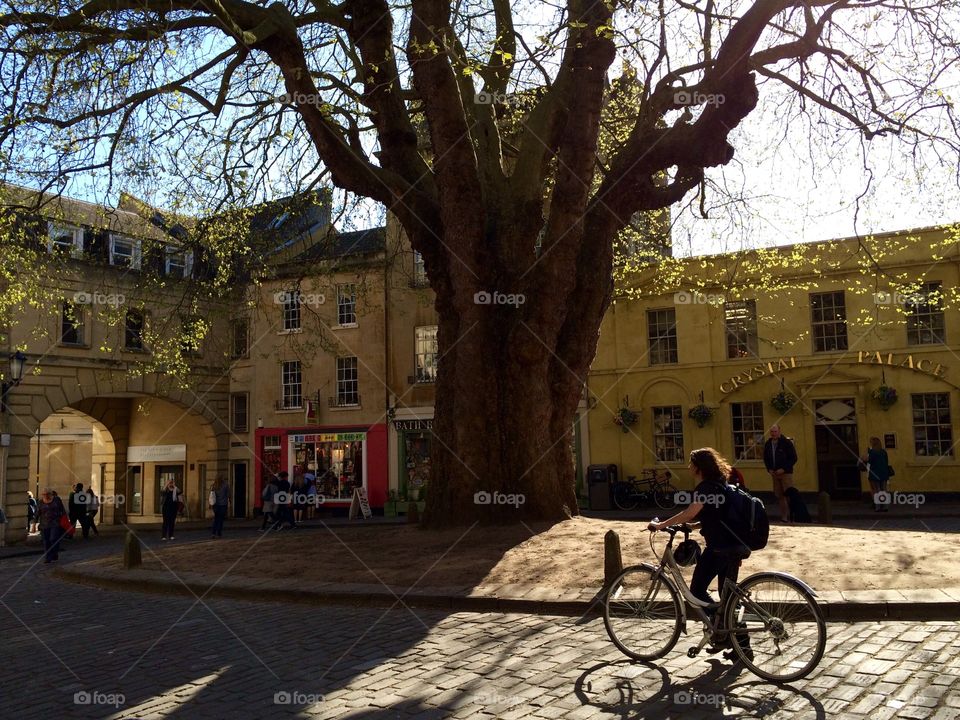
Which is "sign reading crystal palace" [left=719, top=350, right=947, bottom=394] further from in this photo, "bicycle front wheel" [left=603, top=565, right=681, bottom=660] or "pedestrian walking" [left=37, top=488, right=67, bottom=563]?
"bicycle front wheel" [left=603, top=565, right=681, bottom=660]

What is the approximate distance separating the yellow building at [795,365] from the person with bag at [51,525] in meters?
15.2

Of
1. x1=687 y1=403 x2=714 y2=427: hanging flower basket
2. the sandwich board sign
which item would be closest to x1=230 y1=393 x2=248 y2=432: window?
the sandwich board sign

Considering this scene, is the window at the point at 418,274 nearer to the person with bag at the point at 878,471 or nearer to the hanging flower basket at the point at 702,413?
the hanging flower basket at the point at 702,413

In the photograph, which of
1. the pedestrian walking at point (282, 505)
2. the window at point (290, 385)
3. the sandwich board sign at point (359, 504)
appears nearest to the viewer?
the pedestrian walking at point (282, 505)

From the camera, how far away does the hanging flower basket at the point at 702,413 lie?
26375mm

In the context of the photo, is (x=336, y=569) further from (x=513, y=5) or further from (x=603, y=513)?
(x=603, y=513)

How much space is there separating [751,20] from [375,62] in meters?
5.74

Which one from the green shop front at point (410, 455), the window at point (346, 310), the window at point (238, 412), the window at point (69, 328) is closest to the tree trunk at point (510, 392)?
the green shop front at point (410, 455)

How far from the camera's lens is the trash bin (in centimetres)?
2625

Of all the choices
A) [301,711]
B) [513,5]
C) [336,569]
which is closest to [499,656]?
[301,711]

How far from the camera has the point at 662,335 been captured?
91.6ft

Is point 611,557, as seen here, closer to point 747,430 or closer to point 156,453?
point 747,430

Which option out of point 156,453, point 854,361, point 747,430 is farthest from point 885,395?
point 156,453

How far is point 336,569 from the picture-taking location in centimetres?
1155
